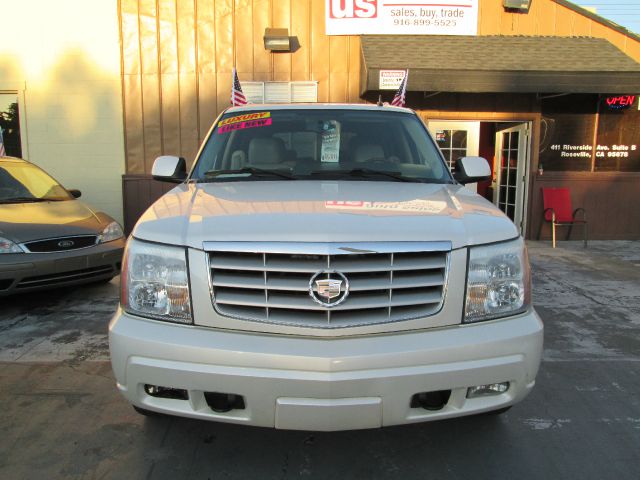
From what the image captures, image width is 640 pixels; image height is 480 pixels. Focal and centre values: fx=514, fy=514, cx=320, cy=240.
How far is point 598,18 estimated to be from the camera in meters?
9.50

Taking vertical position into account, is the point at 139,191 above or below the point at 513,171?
below

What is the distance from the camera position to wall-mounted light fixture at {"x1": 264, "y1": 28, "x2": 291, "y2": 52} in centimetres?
904

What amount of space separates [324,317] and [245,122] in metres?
2.10

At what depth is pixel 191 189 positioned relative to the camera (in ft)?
9.98

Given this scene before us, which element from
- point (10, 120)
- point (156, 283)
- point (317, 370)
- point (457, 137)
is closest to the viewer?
point (317, 370)

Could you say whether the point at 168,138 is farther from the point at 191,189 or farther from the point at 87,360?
the point at 191,189

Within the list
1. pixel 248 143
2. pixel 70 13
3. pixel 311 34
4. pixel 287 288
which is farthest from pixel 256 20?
pixel 287 288

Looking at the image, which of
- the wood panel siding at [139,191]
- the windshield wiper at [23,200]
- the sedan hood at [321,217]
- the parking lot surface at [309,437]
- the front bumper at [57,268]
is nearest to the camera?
the sedan hood at [321,217]

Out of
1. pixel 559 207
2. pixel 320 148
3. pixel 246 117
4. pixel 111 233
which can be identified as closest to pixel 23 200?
pixel 111 233

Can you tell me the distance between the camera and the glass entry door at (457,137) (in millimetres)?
10156

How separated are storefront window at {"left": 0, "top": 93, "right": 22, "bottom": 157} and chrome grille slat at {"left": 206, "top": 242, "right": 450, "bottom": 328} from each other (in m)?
9.56

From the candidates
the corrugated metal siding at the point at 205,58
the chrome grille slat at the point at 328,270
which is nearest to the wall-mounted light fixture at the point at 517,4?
the corrugated metal siding at the point at 205,58

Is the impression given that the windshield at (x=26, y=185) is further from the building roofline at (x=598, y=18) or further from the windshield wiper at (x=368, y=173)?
the building roofline at (x=598, y=18)

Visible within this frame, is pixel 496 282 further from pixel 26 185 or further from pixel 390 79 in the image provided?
pixel 390 79
